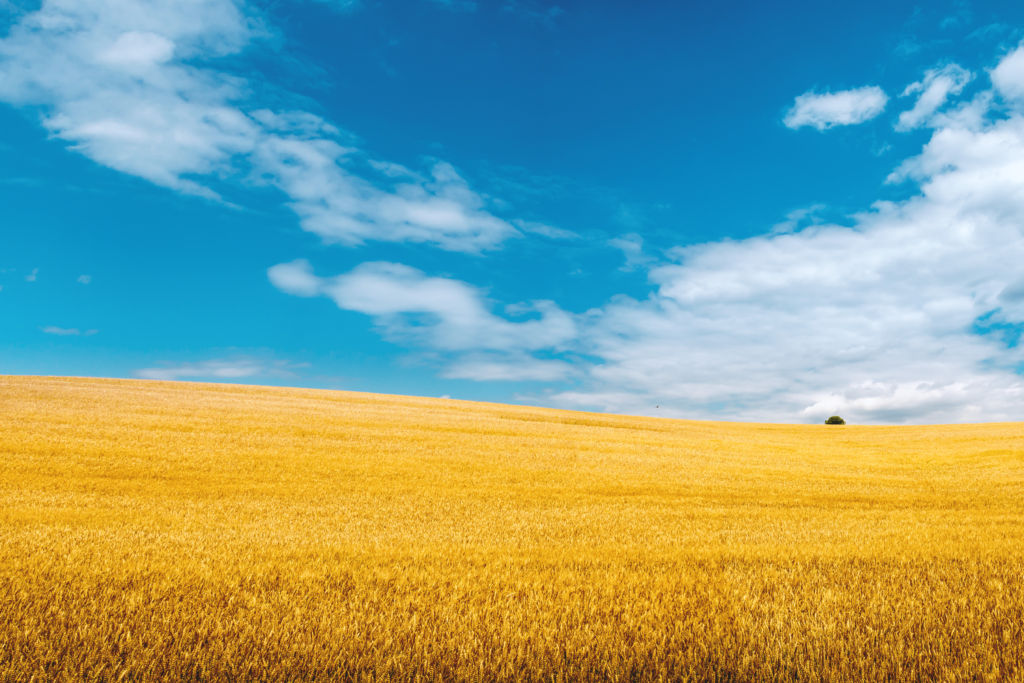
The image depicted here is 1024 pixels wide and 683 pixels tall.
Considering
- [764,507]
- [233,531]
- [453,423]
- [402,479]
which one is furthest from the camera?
[453,423]

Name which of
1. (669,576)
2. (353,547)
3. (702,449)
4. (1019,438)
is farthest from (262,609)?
(1019,438)

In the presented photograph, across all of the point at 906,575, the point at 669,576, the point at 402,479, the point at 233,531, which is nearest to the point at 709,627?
the point at 669,576

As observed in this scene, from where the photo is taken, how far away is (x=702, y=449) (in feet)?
106

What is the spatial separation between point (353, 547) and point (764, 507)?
11.3 metres

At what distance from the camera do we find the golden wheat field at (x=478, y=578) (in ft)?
15.0

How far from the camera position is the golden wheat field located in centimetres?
459

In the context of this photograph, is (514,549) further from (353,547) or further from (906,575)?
(906,575)

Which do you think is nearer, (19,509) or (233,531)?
(233,531)

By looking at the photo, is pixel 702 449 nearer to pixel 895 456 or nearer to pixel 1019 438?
pixel 895 456

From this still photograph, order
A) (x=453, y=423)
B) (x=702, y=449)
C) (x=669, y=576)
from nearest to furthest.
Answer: (x=669, y=576)
(x=702, y=449)
(x=453, y=423)

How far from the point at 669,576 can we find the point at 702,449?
A: 26.9m

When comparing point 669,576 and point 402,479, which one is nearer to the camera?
point 669,576

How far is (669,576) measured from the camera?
22.8 feet

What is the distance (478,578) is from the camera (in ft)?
22.2
